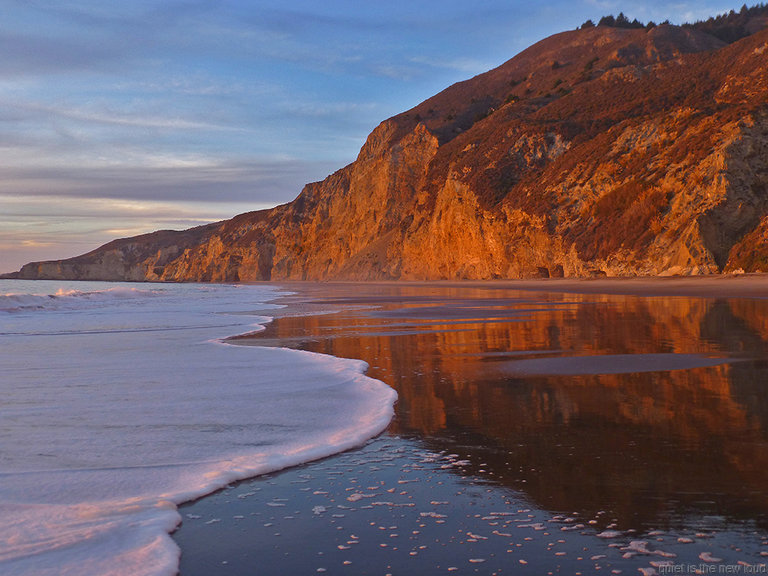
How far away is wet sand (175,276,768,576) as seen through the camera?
2574 millimetres

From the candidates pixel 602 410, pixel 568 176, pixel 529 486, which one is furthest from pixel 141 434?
pixel 568 176

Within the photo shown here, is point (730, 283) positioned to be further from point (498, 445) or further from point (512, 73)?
point (512, 73)

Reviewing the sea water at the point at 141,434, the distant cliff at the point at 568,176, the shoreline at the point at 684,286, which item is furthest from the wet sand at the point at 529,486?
the distant cliff at the point at 568,176

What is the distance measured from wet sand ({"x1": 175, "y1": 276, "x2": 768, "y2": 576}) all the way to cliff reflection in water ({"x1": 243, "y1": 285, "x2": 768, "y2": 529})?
0.7 inches

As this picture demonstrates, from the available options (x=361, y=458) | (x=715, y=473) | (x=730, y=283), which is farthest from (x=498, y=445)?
(x=730, y=283)

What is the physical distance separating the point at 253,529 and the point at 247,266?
11412cm

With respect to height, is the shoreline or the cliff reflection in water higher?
the cliff reflection in water

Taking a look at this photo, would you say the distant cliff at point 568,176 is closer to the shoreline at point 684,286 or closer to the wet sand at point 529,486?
the shoreline at point 684,286

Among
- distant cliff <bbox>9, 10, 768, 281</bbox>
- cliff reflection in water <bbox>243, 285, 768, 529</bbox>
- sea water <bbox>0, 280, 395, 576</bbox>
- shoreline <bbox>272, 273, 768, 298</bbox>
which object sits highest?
distant cliff <bbox>9, 10, 768, 281</bbox>

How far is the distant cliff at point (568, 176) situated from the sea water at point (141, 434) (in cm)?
2964

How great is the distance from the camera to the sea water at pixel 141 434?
109 inches

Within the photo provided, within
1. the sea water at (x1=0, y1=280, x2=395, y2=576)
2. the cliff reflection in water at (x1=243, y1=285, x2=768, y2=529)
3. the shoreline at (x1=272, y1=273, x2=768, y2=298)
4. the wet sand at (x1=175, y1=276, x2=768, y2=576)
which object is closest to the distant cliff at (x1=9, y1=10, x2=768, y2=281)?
the shoreline at (x1=272, y1=273, x2=768, y2=298)

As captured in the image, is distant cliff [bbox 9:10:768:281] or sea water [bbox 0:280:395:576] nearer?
sea water [bbox 0:280:395:576]

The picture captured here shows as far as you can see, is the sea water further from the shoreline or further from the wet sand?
the shoreline
